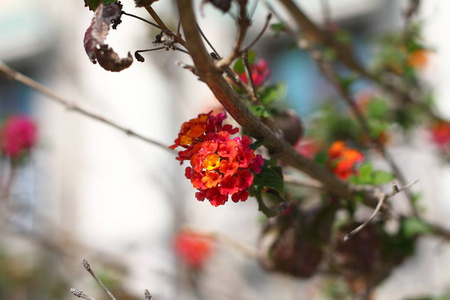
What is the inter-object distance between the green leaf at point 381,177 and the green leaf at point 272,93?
0.75ft

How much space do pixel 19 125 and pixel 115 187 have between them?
2878 millimetres

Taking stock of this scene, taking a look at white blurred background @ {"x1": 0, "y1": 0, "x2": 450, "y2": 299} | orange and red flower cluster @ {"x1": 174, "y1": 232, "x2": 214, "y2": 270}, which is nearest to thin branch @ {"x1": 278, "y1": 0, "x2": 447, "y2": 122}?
orange and red flower cluster @ {"x1": 174, "y1": 232, "x2": 214, "y2": 270}

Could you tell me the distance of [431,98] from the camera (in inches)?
65.9

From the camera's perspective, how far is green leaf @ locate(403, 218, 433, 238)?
1.05 metres

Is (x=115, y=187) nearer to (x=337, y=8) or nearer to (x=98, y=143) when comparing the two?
(x=98, y=143)

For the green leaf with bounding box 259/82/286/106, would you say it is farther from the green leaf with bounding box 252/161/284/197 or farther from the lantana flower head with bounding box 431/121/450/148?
the lantana flower head with bounding box 431/121/450/148

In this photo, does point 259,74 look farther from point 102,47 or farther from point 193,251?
point 193,251

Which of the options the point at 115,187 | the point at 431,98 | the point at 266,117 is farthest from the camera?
the point at 115,187

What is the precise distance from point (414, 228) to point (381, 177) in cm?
22

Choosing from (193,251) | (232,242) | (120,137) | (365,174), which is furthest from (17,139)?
(120,137)

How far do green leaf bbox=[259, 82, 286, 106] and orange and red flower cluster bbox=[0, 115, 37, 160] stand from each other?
1.17 meters

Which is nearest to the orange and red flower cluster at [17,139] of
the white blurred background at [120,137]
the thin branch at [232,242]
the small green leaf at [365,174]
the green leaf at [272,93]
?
the thin branch at [232,242]

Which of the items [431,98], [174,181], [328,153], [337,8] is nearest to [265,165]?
[328,153]

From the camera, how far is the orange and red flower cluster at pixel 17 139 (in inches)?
69.7
